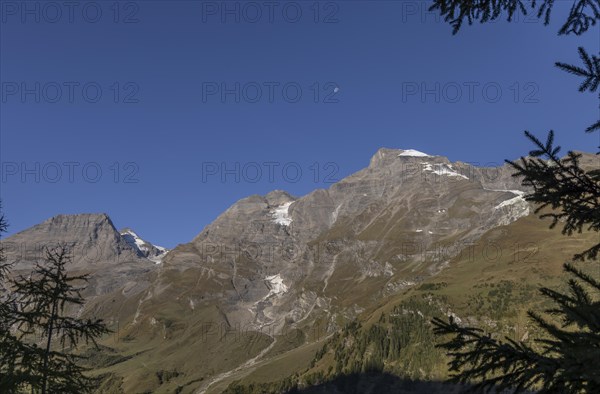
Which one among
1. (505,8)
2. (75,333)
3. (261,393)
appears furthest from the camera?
(261,393)

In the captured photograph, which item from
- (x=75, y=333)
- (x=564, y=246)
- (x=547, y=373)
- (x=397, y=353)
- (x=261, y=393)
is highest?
(x=564, y=246)

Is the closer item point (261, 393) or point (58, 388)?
point (58, 388)

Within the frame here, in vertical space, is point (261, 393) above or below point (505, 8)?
below

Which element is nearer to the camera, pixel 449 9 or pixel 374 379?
pixel 449 9

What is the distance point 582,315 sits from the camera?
248 inches

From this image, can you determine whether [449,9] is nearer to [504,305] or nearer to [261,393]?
[504,305]

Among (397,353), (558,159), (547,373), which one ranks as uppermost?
(558,159)

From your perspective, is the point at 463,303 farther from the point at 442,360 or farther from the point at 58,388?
the point at 58,388

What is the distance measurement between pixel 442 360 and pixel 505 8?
421 feet

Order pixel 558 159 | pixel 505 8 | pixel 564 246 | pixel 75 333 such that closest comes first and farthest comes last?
pixel 558 159
pixel 505 8
pixel 75 333
pixel 564 246

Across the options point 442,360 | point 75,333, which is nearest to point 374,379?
point 442,360

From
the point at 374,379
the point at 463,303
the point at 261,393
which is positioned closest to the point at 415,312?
the point at 463,303

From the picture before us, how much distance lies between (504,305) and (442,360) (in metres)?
25.8

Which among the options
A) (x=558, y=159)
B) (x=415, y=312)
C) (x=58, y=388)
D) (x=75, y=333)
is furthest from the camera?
(x=415, y=312)
